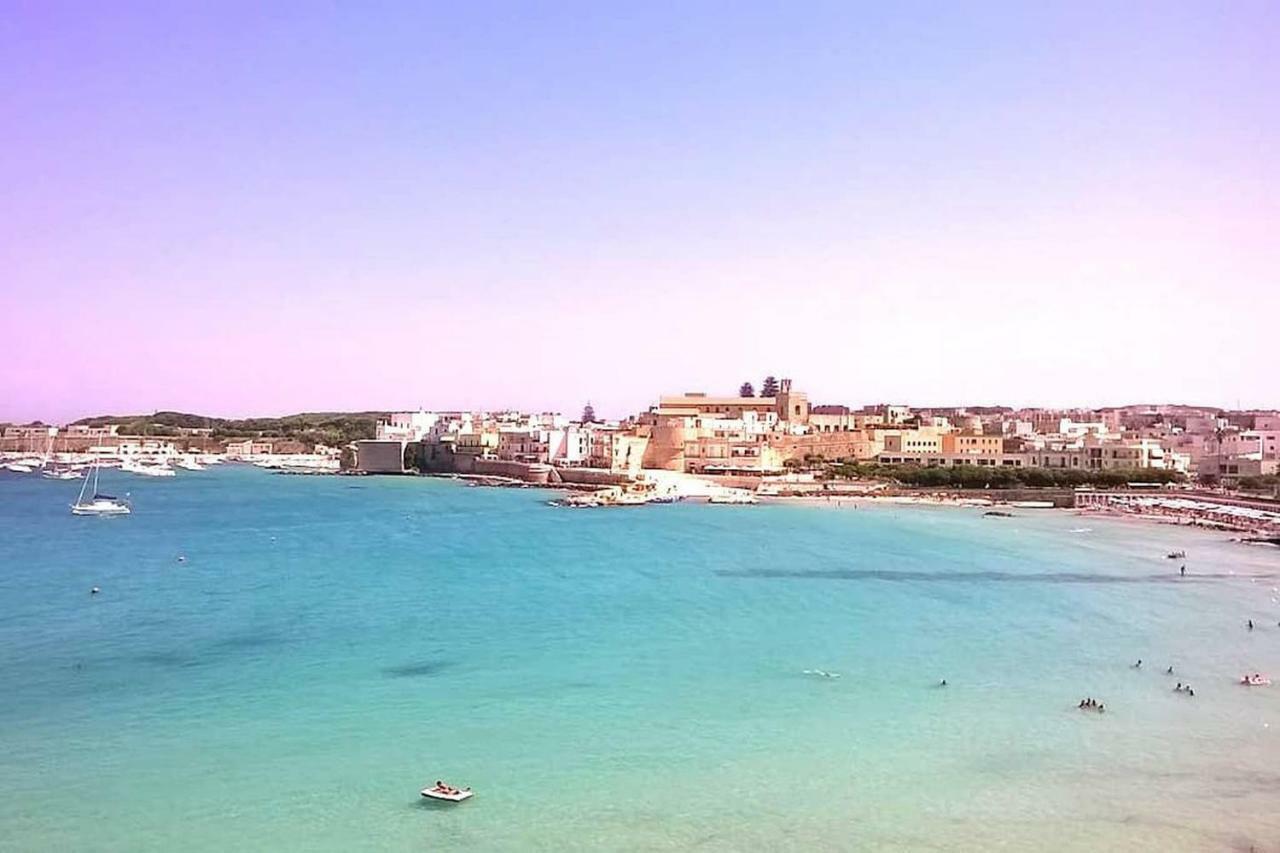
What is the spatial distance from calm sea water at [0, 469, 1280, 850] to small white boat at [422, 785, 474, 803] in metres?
0.11

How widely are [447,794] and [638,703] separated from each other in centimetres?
334

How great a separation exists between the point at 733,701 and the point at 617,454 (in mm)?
41756

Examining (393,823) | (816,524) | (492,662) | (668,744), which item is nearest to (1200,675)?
(668,744)

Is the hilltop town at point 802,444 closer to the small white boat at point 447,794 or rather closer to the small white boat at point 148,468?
the small white boat at point 148,468

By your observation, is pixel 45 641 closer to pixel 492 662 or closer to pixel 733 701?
pixel 492 662

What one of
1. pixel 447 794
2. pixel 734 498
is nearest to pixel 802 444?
pixel 734 498

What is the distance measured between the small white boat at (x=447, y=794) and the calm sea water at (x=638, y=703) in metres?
0.11

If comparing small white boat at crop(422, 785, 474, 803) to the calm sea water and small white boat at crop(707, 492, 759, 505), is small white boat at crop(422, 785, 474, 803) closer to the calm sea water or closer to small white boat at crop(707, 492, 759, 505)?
the calm sea water

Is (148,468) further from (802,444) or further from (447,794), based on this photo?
(447,794)

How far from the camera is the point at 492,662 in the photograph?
46.0ft

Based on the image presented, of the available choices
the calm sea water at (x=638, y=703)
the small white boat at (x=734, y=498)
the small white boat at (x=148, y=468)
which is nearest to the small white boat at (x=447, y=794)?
the calm sea water at (x=638, y=703)

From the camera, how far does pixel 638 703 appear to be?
39.2ft

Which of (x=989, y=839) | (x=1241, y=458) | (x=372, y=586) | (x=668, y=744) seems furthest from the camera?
(x=1241, y=458)

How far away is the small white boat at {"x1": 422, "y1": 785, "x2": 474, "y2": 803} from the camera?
29.6ft
